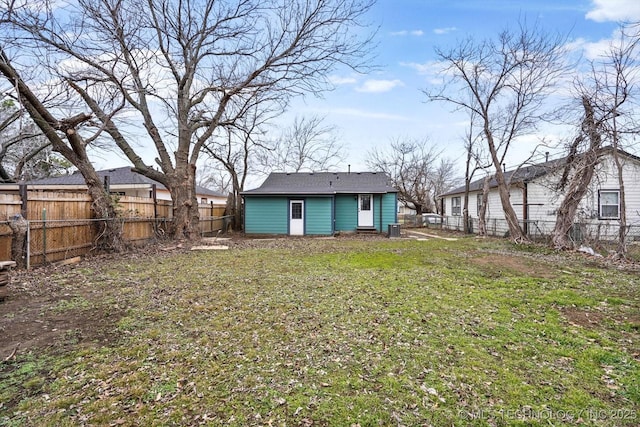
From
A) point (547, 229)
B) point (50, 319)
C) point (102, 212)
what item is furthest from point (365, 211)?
point (50, 319)

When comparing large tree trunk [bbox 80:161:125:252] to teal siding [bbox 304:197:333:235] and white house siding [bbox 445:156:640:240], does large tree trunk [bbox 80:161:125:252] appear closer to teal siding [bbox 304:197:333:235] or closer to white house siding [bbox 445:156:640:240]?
teal siding [bbox 304:197:333:235]

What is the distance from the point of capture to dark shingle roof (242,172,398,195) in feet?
53.7

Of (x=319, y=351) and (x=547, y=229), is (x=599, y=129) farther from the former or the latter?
(x=319, y=351)

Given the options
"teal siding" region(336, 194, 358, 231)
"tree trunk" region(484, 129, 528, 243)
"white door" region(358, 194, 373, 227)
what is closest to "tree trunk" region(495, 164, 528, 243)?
"tree trunk" region(484, 129, 528, 243)

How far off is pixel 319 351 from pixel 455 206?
73.8 feet

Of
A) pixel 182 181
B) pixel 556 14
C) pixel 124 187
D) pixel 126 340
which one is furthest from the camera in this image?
pixel 124 187

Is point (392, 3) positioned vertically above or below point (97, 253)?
above

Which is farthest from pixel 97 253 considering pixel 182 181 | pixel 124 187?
pixel 124 187

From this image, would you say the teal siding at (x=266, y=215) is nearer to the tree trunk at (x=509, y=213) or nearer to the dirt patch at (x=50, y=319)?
the tree trunk at (x=509, y=213)

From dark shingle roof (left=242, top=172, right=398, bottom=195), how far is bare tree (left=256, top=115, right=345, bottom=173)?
638 centimetres

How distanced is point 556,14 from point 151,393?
14.5m

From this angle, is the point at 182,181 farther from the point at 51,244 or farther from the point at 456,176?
the point at 456,176

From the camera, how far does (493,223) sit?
16797 millimetres

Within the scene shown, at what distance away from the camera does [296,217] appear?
53.4 ft
